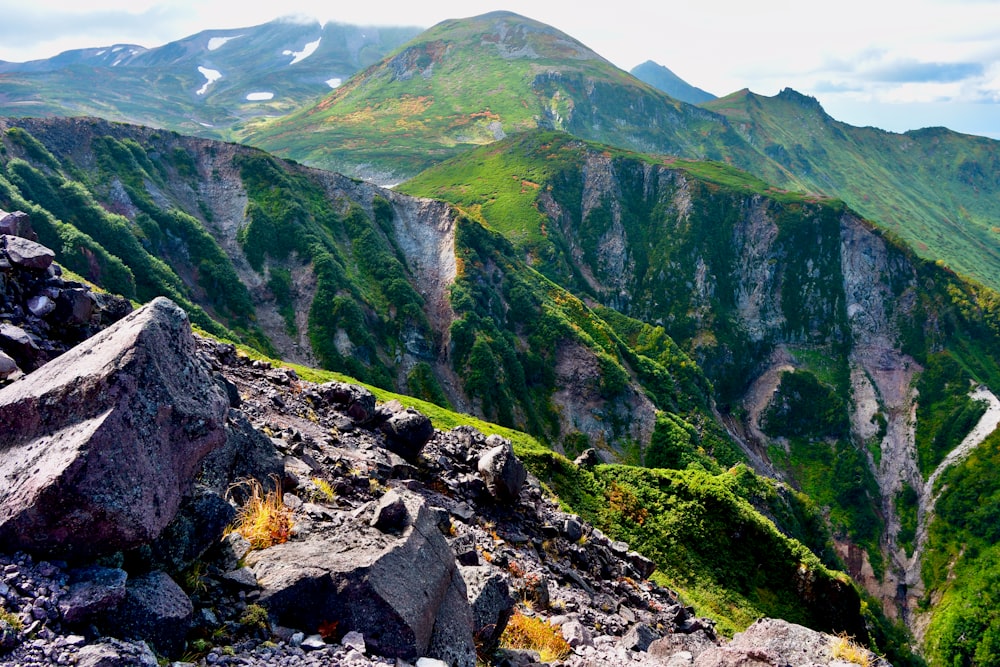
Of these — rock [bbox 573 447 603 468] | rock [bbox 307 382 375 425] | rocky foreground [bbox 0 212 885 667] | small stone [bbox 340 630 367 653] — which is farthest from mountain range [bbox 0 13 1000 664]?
small stone [bbox 340 630 367 653]

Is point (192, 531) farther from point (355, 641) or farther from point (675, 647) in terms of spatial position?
point (675, 647)

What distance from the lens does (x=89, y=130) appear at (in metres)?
80.7

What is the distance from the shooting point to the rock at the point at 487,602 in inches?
466

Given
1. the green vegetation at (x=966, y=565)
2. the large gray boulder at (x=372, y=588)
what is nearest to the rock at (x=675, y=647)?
the large gray boulder at (x=372, y=588)

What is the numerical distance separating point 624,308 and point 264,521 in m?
138

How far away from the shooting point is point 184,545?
8719 mm

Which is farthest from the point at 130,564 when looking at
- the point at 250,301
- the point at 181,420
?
the point at 250,301

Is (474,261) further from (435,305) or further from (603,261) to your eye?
(603,261)

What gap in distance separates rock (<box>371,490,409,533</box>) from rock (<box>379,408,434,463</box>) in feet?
39.2

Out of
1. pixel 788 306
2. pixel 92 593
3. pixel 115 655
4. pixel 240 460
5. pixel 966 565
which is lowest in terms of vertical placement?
pixel 966 565

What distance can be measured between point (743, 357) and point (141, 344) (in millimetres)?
140580

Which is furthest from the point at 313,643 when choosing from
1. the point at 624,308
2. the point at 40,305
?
the point at 624,308

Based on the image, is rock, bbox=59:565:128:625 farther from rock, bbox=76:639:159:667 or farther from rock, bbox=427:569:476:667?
rock, bbox=427:569:476:667

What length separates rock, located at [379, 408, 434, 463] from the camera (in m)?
23.3
